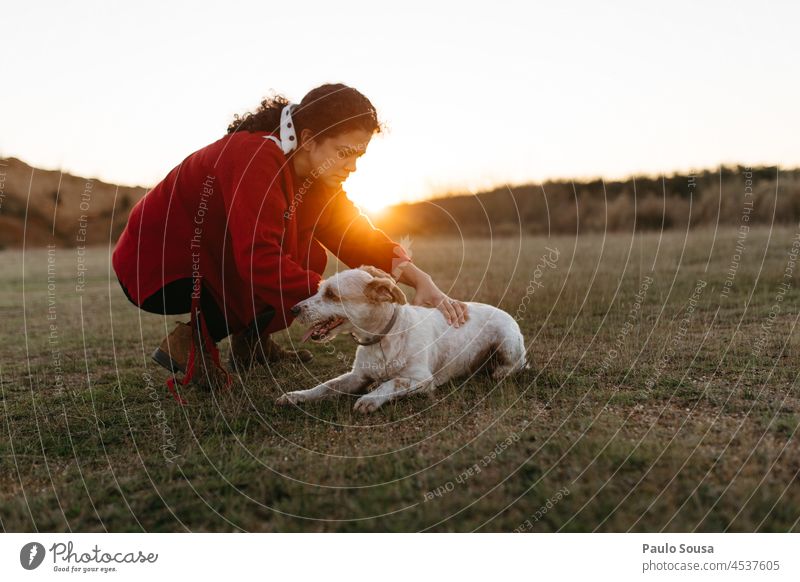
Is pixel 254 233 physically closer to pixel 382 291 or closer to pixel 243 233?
pixel 243 233

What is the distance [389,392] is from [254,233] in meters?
1.56

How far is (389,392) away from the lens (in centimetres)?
517

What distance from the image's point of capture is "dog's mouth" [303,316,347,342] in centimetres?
527

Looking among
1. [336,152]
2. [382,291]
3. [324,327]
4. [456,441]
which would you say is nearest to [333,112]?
[336,152]

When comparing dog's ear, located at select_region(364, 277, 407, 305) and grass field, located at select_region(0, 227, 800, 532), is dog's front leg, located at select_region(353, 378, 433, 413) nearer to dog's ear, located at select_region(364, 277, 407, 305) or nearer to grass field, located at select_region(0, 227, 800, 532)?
grass field, located at select_region(0, 227, 800, 532)

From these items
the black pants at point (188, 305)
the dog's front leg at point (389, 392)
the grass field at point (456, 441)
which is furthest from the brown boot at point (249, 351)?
the dog's front leg at point (389, 392)

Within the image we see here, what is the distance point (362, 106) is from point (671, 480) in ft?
11.5

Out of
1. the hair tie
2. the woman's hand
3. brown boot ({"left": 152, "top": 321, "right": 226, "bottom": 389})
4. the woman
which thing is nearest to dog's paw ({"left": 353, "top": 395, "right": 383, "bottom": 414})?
the woman

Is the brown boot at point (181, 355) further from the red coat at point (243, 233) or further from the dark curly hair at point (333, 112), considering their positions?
the dark curly hair at point (333, 112)

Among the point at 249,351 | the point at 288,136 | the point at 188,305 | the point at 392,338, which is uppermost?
the point at 288,136

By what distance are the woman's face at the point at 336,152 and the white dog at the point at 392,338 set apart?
849 millimetres

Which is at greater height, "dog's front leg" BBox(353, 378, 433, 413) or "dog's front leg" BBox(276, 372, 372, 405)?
"dog's front leg" BBox(353, 378, 433, 413)

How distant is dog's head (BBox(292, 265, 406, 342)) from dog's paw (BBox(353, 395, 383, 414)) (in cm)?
60

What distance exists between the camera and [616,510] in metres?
3.41
